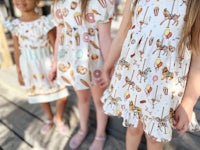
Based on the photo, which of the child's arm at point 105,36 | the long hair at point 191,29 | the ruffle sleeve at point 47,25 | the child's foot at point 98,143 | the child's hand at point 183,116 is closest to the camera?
the long hair at point 191,29

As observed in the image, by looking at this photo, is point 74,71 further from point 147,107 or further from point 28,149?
point 28,149

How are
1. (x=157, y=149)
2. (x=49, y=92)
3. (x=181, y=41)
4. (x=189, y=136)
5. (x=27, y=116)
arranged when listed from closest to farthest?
(x=181, y=41) → (x=157, y=149) → (x=189, y=136) → (x=49, y=92) → (x=27, y=116)

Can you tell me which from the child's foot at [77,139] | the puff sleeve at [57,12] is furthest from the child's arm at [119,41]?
the child's foot at [77,139]

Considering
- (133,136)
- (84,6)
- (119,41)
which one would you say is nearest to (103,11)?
(84,6)

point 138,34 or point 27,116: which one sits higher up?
point 138,34

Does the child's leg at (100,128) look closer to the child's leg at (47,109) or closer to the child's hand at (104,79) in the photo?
the child's hand at (104,79)

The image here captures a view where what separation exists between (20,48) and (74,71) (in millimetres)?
444

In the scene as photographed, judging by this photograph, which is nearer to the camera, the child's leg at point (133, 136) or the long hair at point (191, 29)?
the long hair at point (191, 29)

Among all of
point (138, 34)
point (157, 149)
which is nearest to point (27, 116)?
point (157, 149)

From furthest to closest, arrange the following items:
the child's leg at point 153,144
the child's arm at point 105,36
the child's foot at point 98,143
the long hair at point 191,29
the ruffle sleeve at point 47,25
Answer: the child's foot at point 98,143, the ruffle sleeve at point 47,25, the child's arm at point 105,36, the child's leg at point 153,144, the long hair at point 191,29

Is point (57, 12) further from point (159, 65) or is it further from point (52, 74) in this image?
point (159, 65)

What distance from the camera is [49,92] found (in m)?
1.55

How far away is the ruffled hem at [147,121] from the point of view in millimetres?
939

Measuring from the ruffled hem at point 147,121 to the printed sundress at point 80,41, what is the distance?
206 millimetres
